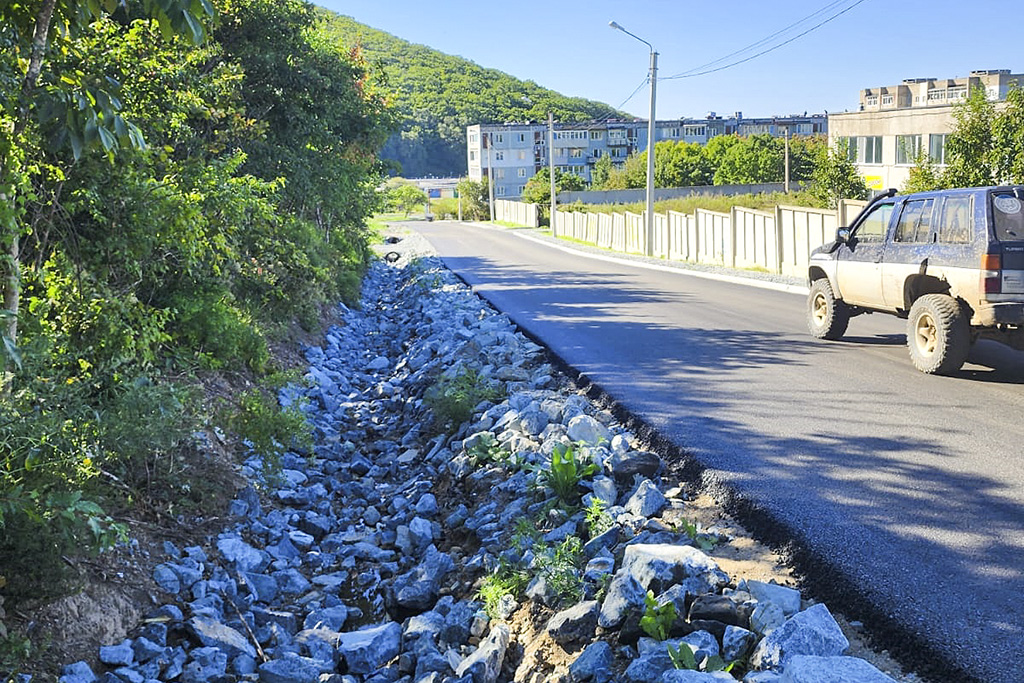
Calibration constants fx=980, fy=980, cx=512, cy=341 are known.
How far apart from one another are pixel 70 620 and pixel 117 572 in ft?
2.40

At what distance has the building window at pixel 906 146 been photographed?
57844mm

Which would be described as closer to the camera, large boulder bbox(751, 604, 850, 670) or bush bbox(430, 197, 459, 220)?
large boulder bbox(751, 604, 850, 670)

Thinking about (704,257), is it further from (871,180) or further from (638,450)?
(871,180)

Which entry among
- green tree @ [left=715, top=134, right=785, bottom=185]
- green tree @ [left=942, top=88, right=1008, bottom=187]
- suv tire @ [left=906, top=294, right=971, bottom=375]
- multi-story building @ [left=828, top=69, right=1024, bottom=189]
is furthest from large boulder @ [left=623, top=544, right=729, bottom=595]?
green tree @ [left=715, top=134, right=785, bottom=185]

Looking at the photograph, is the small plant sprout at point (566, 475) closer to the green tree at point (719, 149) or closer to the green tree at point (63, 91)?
the green tree at point (63, 91)

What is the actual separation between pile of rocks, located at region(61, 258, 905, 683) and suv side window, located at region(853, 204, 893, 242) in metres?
4.42

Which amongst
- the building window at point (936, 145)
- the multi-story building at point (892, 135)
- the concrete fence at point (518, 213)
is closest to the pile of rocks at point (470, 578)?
the multi-story building at point (892, 135)

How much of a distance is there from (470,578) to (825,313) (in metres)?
7.88

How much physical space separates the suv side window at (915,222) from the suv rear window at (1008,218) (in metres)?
0.95

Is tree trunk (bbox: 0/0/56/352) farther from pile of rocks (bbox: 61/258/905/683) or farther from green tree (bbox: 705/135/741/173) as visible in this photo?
green tree (bbox: 705/135/741/173)

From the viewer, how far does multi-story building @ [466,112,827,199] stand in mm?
149375

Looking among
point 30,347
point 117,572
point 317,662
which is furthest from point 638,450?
point 30,347

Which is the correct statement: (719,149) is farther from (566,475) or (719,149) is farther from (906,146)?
(566,475)

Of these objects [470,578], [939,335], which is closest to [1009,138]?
[939,335]
